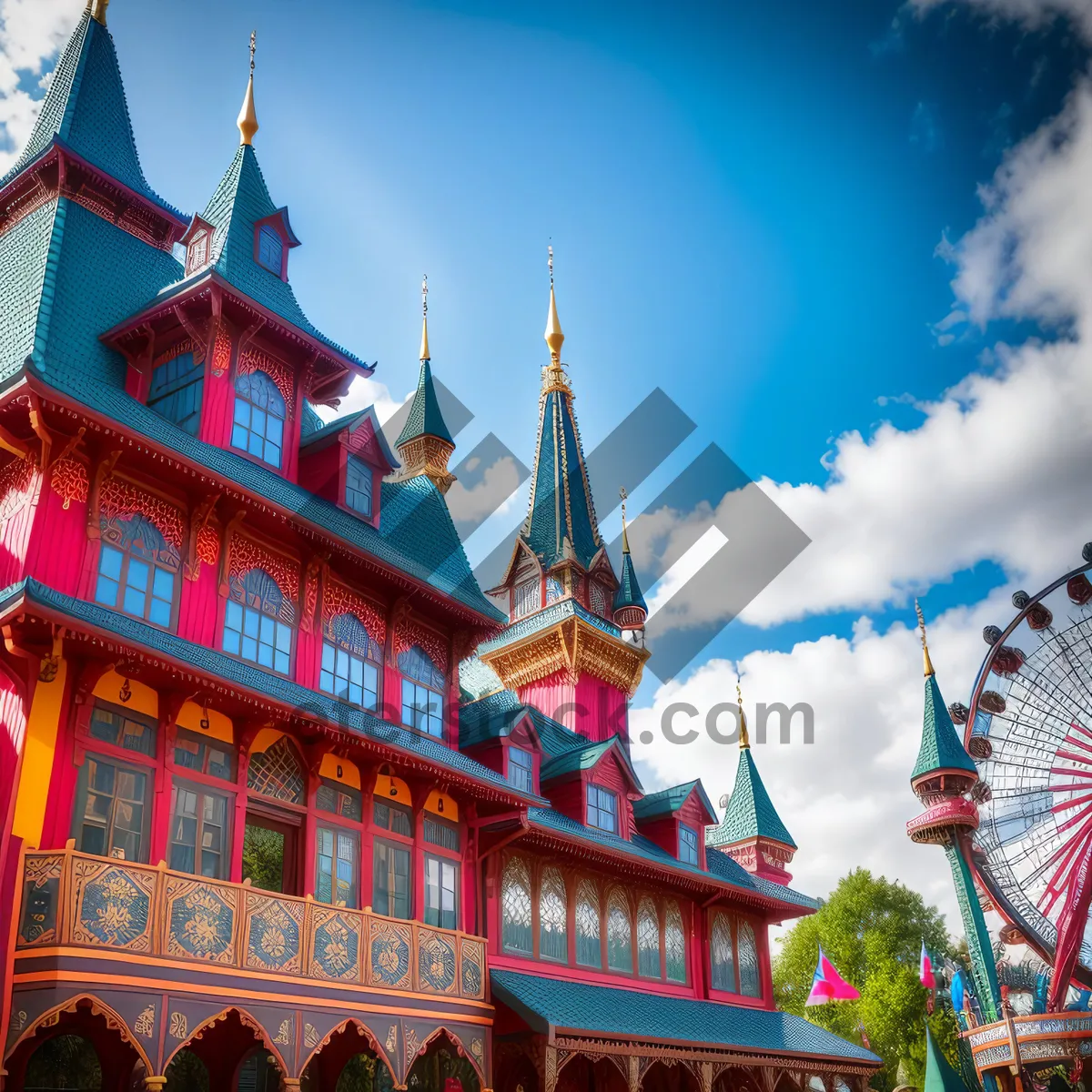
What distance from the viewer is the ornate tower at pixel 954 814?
3919cm

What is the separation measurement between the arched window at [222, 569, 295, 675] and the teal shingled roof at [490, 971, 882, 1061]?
25.1ft

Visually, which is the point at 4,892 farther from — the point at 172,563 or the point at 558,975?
the point at 558,975

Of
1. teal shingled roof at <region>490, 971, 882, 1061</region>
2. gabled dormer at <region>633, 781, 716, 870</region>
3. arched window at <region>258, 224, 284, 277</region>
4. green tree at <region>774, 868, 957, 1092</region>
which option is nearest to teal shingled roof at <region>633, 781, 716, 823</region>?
gabled dormer at <region>633, 781, 716, 870</region>

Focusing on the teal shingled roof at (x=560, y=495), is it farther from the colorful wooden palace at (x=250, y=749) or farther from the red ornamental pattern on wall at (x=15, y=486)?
the red ornamental pattern on wall at (x=15, y=486)

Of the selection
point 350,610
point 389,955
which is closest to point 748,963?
point 389,955

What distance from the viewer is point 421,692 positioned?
72.7 feet

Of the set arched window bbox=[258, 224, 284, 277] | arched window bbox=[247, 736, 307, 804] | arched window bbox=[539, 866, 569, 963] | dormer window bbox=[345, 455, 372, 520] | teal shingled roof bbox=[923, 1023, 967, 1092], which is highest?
arched window bbox=[258, 224, 284, 277]

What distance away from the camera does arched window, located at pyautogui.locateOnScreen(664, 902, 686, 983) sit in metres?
28.2

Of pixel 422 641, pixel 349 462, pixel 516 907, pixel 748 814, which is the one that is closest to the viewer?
pixel 349 462

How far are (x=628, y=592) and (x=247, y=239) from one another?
2438cm

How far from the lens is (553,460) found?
154ft

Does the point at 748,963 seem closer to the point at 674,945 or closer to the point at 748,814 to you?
the point at 674,945

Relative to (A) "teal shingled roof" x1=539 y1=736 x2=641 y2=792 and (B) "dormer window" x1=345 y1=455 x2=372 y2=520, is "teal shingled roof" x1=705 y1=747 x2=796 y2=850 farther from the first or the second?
(B) "dormer window" x1=345 y1=455 x2=372 y2=520

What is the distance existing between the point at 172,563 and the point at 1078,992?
38.5 m
